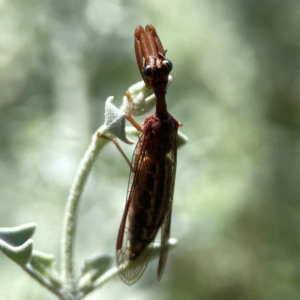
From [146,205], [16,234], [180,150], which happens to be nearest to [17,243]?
[16,234]

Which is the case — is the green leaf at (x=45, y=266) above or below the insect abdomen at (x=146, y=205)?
below

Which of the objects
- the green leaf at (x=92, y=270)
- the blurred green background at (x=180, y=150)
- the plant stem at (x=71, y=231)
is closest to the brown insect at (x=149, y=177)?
the green leaf at (x=92, y=270)

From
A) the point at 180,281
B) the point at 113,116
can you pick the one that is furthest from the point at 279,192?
the point at 113,116

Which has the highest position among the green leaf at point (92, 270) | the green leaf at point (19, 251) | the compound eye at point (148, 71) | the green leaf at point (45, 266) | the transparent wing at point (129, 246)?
the compound eye at point (148, 71)

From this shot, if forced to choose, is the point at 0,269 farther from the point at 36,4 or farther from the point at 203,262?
the point at 36,4

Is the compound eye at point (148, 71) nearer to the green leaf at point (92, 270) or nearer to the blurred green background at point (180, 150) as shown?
the green leaf at point (92, 270)

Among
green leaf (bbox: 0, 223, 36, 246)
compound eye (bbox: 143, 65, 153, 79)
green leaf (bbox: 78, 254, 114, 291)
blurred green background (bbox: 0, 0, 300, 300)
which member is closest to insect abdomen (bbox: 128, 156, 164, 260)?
green leaf (bbox: 78, 254, 114, 291)

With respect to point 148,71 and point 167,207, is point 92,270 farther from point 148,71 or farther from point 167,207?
point 148,71
